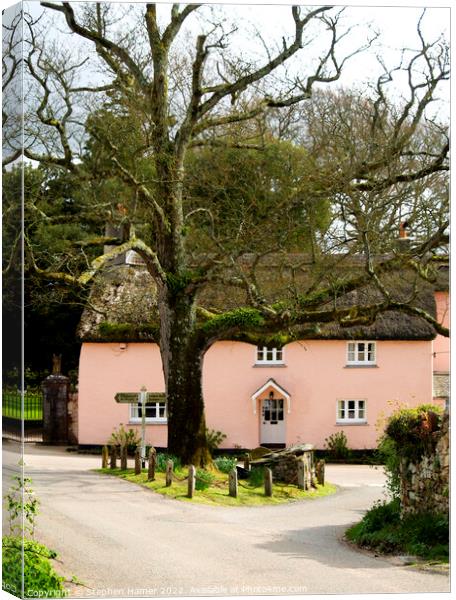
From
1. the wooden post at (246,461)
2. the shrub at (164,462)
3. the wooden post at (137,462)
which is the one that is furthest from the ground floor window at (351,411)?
the wooden post at (137,462)

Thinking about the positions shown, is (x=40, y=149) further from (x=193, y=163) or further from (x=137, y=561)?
(x=137, y=561)

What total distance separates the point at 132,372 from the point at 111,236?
1313mm

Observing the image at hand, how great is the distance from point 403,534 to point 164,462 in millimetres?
2138

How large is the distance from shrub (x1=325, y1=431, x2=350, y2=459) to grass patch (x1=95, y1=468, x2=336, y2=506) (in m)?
0.26

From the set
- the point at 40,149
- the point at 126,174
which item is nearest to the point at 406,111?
the point at 126,174

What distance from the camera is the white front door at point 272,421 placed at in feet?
30.0

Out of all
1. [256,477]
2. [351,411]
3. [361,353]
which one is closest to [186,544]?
[256,477]

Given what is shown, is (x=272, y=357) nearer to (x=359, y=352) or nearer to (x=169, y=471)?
(x=359, y=352)

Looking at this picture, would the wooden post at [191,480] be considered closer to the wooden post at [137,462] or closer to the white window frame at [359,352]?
the wooden post at [137,462]

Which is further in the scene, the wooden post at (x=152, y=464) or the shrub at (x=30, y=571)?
the wooden post at (x=152, y=464)

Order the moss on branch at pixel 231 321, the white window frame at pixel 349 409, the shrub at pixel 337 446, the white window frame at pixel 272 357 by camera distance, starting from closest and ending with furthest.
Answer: the shrub at pixel 337 446
the white window frame at pixel 349 409
the white window frame at pixel 272 357
the moss on branch at pixel 231 321

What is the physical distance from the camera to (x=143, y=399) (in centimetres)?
900

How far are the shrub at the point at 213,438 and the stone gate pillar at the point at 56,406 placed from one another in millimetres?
1223

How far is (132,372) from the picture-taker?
30.7 ft
